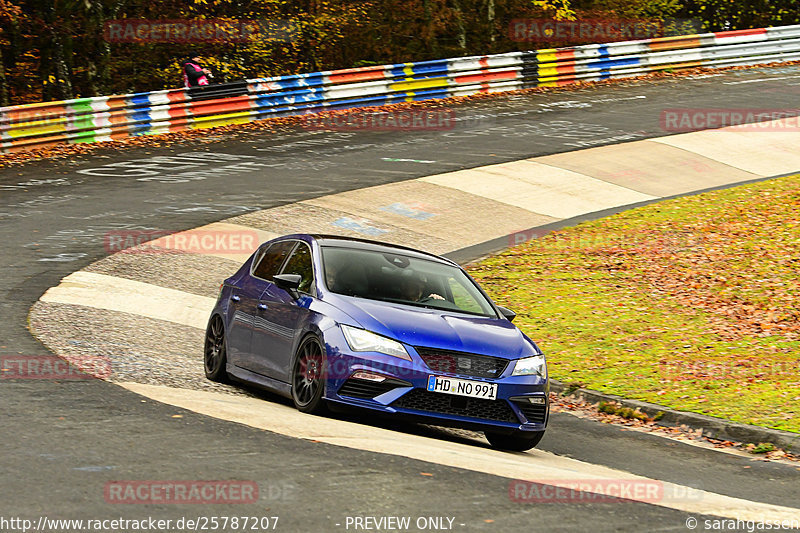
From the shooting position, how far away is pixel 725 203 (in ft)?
72.7

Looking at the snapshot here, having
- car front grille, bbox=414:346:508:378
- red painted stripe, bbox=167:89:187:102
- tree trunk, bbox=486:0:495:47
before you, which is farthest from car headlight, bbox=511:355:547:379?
tree trunk, bbox=486:0:495:47

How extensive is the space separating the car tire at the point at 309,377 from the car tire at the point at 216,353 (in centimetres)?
162

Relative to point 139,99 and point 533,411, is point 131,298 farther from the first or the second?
point 139,99

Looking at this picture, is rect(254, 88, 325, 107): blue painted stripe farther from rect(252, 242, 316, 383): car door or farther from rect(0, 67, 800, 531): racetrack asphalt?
rect(252, 242, 316, 383): car door

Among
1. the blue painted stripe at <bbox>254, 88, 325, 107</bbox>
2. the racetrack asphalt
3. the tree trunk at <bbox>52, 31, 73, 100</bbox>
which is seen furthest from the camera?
the tree trunk at <bbox>52, 31, 73, 100</bbox>

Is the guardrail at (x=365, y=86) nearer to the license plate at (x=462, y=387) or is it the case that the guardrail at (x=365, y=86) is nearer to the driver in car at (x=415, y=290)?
the driver in car at (x=415, y=290)

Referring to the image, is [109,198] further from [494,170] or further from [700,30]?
[700,30]

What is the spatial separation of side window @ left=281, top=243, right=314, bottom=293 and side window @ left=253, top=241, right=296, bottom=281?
169 mm

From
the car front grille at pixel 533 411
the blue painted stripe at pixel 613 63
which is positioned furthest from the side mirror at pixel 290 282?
the blue painted stripe at pixel 613 63

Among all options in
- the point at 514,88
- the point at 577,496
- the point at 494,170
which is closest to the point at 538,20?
the point at 514,88

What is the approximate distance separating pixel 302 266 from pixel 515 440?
8.35 ft

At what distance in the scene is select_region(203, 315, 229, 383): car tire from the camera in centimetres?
1059

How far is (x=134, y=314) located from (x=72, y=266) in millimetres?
2846

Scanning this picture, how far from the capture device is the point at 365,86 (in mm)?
30984
